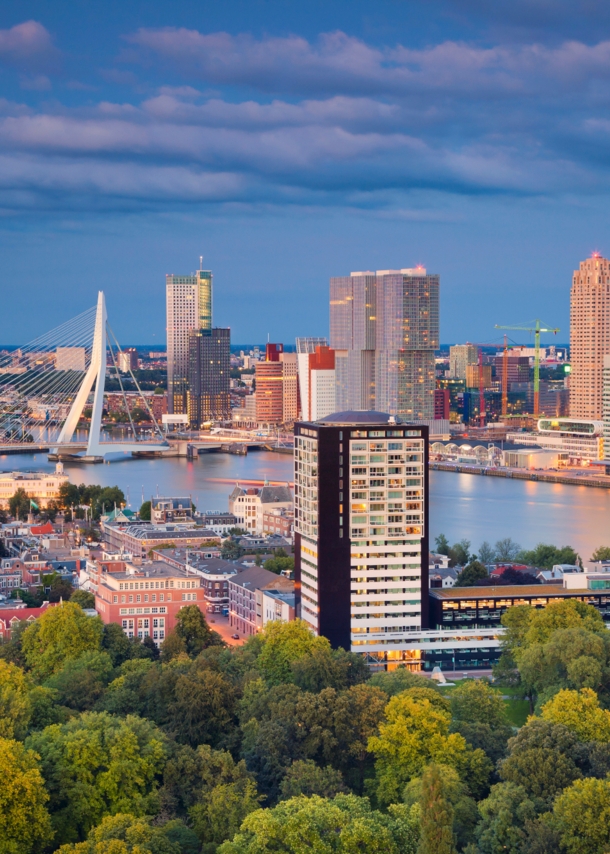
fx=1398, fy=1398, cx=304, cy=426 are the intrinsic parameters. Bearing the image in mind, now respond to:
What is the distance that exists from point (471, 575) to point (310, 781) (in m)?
5.41

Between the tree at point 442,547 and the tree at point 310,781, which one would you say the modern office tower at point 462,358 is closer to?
the tree at point 442,547

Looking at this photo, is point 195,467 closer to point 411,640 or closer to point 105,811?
point 411,640

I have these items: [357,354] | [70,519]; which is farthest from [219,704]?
[357,354]

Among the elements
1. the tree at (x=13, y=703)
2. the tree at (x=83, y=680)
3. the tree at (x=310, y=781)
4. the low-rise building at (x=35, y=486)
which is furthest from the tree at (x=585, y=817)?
the low-rise building at (x=35, y=486)

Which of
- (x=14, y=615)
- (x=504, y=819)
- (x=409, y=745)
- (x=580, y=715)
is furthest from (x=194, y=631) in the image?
(x=504, y=819)

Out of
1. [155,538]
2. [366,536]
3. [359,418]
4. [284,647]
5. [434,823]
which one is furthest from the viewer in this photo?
[155,538]

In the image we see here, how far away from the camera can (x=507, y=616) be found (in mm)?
9562

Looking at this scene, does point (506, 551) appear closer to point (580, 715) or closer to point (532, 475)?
point (580, 715)

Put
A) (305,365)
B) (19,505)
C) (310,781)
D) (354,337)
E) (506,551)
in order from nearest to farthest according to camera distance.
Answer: (310,781) < (506,551) < (19,505) < (354,337) < (305,365)

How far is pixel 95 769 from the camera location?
21.3 ft

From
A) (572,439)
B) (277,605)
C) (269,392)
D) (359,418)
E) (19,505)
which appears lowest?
(277,605)

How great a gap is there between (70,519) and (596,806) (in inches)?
551

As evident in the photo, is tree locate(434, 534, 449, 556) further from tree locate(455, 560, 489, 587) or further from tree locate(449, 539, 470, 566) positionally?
tree locate(455, 560, 489, 587)

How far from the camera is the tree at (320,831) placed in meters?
5.38
